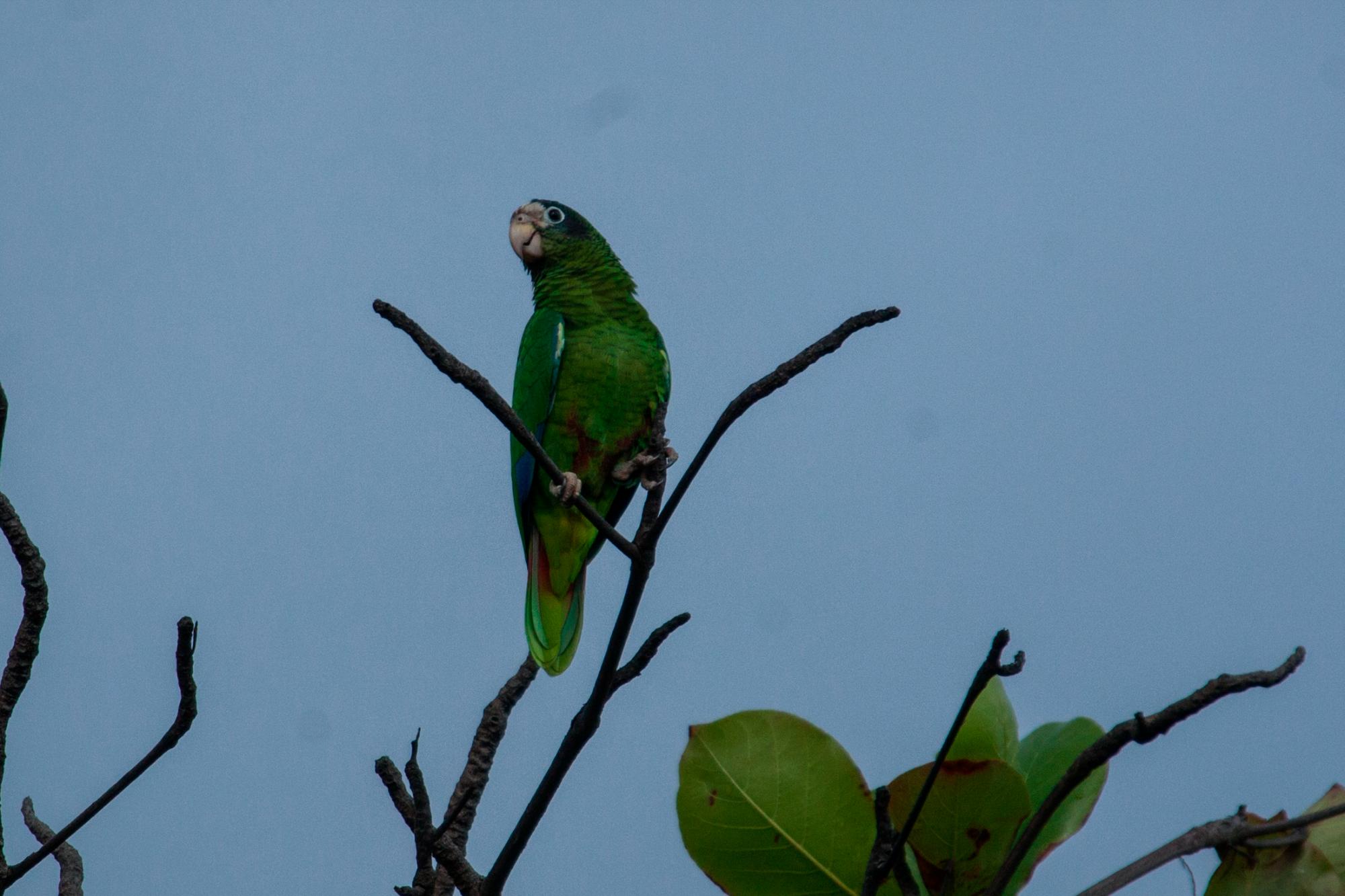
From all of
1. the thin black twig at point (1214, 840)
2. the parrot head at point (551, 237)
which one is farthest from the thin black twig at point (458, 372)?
the parrot head at point (551, 237)

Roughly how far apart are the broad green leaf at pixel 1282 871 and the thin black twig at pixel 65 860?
5.46 ft

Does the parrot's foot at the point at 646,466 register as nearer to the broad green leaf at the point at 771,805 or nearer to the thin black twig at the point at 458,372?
the thin black twig at the point at 458,372

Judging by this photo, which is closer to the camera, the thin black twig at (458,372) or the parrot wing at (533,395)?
the thin black twig at (458,372)

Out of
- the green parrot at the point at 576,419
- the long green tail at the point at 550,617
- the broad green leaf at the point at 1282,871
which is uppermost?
the green parrot at the point at 576,419

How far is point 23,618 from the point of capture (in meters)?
1.53

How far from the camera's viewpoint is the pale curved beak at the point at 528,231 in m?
3.76

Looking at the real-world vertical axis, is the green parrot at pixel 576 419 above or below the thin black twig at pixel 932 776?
above

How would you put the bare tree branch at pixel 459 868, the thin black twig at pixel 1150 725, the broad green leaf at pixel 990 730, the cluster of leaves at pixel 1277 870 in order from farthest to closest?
the bare tree branch at pixel 459 868
the broad green leaf at pixel 990 730
the cluster of leaves at pixel 1277 870
the thin black twig at pixel 1150 725

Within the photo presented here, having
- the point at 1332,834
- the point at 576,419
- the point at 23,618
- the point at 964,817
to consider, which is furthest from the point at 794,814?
the point at 576,419

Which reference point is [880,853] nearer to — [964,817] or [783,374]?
[964,817]

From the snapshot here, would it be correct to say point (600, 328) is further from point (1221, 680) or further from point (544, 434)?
point (1221, 680)

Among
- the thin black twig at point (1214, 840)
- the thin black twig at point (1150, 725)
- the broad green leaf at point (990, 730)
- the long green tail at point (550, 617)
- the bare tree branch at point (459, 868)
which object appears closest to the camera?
the thin black twig at point (1150, 725)

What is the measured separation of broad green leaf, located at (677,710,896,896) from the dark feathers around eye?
2562mm

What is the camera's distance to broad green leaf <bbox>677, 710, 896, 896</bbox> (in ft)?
4.63
